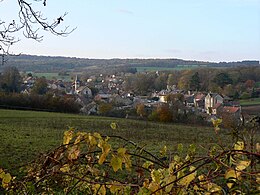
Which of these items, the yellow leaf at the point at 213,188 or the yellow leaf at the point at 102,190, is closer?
the yellow leaf at the point at 213,188

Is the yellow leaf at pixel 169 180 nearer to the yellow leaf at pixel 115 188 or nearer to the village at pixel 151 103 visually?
the yellow leaf at pixel 115 188

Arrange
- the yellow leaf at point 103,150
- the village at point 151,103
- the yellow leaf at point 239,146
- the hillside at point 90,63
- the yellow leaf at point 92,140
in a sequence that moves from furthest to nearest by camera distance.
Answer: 1. the hillside at point 90,63
2. the village at point 151,103
3. the yellow leaf at point 239,146
4. the yellow leaf at point 92,140
5. the yellow leaf at point 103,150

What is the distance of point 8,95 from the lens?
146 feet

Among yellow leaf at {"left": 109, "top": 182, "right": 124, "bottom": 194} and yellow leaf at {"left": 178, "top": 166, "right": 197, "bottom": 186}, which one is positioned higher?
yellow leaf at {"left": 178, "top": 166, "right": 197, "bottom": 186}

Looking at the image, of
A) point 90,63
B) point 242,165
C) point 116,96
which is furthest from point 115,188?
point 90,63

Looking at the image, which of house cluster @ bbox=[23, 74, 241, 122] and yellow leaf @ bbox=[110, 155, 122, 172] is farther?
house cluster @ bbox=[23, 74, 241, 122]

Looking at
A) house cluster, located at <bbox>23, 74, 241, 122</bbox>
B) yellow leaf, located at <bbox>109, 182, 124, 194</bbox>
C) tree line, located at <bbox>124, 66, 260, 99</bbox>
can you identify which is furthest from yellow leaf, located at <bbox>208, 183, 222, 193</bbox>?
tree line, located at <bbox>124, 66, 260, 99</bbox>

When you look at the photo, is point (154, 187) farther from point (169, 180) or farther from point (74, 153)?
point (74, 153)

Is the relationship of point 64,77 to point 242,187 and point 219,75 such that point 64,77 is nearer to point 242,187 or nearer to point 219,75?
point 219,75

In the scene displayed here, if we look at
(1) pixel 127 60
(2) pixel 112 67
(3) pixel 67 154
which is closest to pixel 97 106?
(3) pixel 67 154

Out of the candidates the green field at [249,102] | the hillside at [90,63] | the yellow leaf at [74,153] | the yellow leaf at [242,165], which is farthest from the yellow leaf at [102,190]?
the hillside at [90,63]

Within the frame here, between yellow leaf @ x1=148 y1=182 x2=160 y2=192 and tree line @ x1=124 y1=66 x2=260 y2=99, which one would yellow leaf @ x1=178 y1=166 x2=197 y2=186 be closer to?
yellow leaf @ x1=148 y1=182 x2=160 y2=192

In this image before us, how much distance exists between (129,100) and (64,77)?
1330 inches

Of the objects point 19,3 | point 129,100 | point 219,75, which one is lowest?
point 129,100
